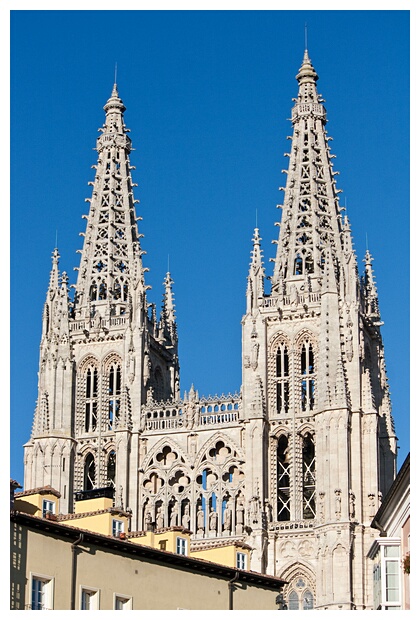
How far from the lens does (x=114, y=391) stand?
98.9m

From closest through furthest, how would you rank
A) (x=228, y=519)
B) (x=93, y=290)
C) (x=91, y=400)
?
(x=228, y=519) < (x=91, y=400) < (x=93, y=290)

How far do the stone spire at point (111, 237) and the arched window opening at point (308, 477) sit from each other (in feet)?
39.6

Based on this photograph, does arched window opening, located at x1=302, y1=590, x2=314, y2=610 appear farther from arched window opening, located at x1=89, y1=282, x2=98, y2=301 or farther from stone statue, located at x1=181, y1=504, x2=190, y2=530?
arched window opening, located at x1=89, y1=282, x2=98, y2=301

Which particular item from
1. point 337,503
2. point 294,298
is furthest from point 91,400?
point 337,503

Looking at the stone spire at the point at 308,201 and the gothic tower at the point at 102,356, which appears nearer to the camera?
the gothic tower at the point at 102,356

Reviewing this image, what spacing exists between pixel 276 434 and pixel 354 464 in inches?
173

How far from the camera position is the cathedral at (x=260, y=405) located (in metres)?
90.9

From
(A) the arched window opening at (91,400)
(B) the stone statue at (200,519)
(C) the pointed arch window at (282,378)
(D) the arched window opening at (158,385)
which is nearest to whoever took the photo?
(B) the stone statue at (200,519)

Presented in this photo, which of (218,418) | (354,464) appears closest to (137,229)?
(218,418)

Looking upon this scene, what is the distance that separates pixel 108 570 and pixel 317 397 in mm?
42640

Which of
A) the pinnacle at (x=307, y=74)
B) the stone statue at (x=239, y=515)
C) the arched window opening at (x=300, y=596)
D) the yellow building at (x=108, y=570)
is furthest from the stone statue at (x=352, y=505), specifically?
the yellow building at (x=108, y=570)

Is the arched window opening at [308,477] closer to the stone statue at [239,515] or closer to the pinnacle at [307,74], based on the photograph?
the stone statue at [239,515]

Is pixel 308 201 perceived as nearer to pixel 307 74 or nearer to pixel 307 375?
pixel 307 74

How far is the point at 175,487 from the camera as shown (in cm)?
9575
